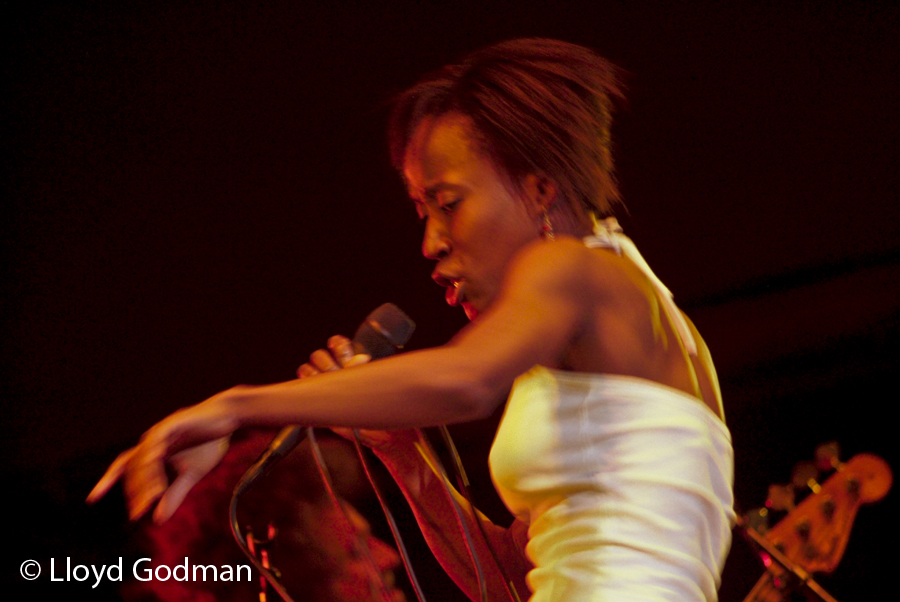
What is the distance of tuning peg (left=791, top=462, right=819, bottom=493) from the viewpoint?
7.81 ft

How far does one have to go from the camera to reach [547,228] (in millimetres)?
1136

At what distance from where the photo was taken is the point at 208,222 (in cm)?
258

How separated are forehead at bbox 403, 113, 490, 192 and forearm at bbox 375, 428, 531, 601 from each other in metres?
0.43

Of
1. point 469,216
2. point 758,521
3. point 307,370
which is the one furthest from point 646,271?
point 758,521

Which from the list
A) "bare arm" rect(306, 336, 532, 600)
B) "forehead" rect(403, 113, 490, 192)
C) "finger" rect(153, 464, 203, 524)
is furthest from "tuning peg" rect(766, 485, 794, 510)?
"finger" rect(153, 464, 203, 524)

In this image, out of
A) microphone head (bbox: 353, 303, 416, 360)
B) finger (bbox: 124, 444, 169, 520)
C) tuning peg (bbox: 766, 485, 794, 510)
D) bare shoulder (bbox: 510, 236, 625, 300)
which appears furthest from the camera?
tuning peg (bbox: 766, 485, 794, 510)

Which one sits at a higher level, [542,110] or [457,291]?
[542,110]

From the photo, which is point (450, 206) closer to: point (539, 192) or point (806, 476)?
point (539, 192)

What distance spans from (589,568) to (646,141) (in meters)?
2.10

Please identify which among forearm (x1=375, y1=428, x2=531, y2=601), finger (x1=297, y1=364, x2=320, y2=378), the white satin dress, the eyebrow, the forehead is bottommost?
forearm (x1=375, y1=428, x2=531, y2=601)

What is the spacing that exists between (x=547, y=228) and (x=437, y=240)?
164mm

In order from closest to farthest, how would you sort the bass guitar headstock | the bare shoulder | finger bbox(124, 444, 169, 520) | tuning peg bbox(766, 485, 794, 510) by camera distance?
finger bbox(124, 444, 169, 520)
the bare shoulder
the bass guitar headstock
tuning peg bbox(766, 485, 794, 510)

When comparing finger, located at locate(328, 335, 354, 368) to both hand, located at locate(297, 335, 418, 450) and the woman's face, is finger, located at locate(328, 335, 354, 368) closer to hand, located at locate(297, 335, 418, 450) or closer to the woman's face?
hand, located at locate(297, 335, 418, 450)

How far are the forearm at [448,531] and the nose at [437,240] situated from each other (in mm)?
325
